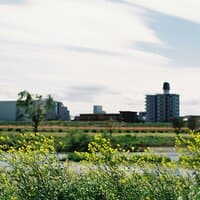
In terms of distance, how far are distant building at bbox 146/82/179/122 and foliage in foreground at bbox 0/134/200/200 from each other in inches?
4709

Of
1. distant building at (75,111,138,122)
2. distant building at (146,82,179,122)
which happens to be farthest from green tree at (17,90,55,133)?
distant building at (146,82,179,122)

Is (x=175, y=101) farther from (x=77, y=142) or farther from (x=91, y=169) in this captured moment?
(x=91, y=169)

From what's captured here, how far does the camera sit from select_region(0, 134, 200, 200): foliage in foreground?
749 centimetres

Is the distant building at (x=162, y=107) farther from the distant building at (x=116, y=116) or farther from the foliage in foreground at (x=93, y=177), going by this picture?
the foliage in foreground at (x=93, y=177)

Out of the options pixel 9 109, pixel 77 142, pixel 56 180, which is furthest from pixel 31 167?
pixel 9 109

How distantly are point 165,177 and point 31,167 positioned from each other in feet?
5.33

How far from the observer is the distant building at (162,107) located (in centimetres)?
13175

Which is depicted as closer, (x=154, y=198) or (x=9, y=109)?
(x=154, y=198)

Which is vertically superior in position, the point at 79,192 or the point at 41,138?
the point at 41,138

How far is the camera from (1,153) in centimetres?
853

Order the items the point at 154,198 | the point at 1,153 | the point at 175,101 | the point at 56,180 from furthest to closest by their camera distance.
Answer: the point at 175,101, the point at 1,153, the point at 56,180, the point at 154,198

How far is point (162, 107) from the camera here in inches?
5246

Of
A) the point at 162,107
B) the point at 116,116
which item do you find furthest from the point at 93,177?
the point at 162,107

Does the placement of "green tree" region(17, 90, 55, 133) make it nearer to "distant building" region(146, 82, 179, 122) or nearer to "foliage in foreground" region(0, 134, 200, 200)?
"foliage in foreground" region(0, 134, 200, 200)
